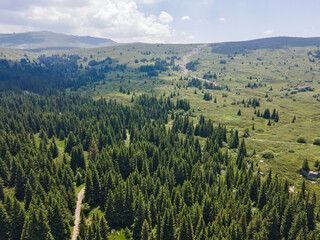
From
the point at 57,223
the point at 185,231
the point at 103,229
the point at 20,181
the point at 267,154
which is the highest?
the point at 103,229

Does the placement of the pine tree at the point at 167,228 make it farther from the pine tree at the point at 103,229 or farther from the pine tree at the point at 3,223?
the pine tree at the point at 3,223

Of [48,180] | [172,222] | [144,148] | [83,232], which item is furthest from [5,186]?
[172,222]

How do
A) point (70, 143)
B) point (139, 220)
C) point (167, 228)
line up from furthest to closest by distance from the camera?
point (70, 143) → point (139, 220) → point (167, 228)

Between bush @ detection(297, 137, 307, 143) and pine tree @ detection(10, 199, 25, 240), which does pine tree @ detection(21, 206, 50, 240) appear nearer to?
pine tree @ detection(10, 199, 25, 240)

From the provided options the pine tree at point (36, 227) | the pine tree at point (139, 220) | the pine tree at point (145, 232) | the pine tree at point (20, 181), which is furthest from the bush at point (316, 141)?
the pine tree at point (20, 181)

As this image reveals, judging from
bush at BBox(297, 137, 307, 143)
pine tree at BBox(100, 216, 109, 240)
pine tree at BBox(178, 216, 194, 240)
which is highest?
pine tree at BBox(100, 216, 109, 240)

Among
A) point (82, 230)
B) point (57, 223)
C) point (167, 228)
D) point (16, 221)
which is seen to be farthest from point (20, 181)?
point (167, 228)

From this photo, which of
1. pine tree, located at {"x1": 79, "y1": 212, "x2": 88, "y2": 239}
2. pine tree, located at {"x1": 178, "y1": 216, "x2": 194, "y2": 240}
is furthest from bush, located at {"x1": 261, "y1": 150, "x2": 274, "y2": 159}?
pine tree, located at {"x1": 79, "y1": 212, "x2": 88, "y2": 239}

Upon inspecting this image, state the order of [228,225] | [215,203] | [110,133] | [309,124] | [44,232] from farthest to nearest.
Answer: [309,124]
[110,133]
[215,203]
[228,225]
[44,232]

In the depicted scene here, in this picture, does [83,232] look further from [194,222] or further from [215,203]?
[215,203]

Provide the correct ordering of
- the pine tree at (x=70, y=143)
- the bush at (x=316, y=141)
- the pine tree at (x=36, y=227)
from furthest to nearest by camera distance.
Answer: the bush at (x=316, y=141)
the pine tree at (x=70, y=143)
the pine tree at (x=36, y=227)

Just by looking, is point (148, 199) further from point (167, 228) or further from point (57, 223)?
point (57, 223)
